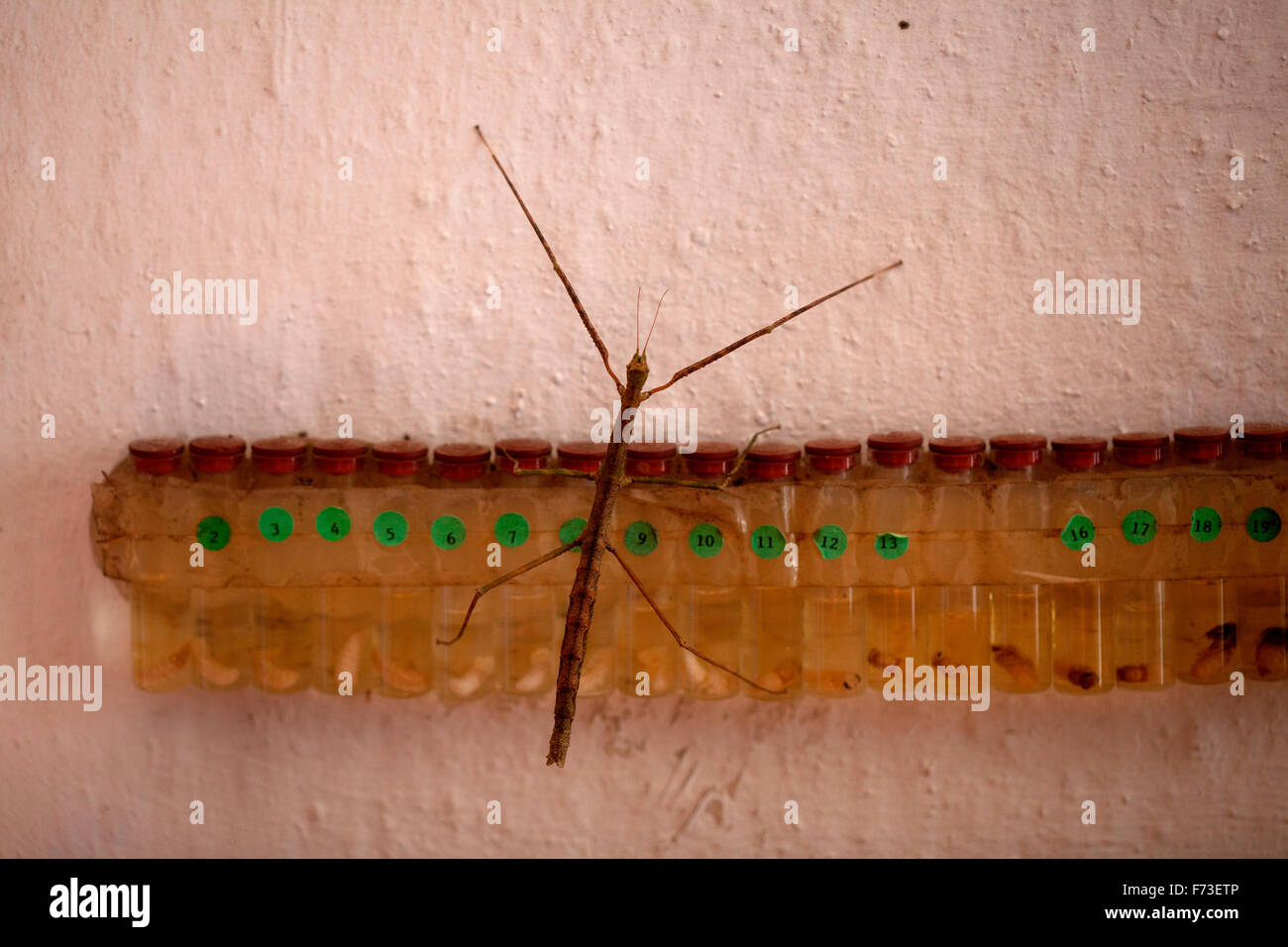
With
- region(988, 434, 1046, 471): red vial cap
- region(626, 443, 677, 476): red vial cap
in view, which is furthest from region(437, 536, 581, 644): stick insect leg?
region(988, 434, 1046, 471): red vial cap

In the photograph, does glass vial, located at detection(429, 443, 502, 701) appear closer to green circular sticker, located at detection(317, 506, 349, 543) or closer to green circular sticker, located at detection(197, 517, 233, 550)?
green circular sticker, located at detection(317, 506, 349, 543)

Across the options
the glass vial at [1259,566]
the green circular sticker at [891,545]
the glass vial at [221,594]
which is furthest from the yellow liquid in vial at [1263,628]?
the glass vial at [221,594]

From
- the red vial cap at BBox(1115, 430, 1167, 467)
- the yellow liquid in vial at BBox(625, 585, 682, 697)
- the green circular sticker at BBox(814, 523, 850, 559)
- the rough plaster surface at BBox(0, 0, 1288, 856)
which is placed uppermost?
the rough plaster surface at BBox(0, 0, 1288, 856)

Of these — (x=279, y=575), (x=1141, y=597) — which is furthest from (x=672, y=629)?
(x=1141, y=597)

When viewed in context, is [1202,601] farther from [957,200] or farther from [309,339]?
[309,339]

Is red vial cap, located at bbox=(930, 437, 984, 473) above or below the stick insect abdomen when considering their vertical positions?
above

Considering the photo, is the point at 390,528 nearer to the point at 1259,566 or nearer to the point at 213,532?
the point at 213,532

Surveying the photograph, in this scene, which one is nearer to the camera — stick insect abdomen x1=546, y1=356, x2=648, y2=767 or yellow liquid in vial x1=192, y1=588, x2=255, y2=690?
stick insect abdomen x1=546, y1=356, x2=648, y2=767
